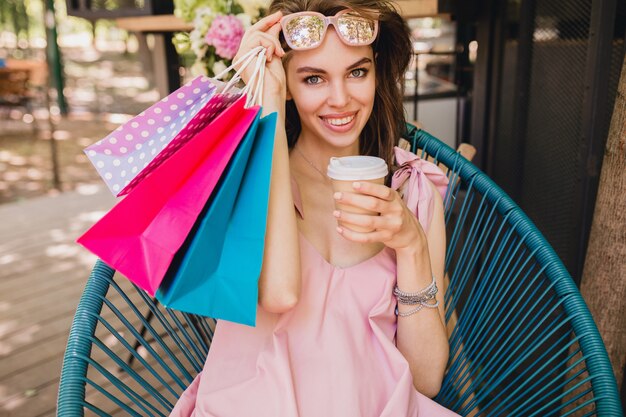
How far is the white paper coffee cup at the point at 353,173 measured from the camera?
1060 millimetres

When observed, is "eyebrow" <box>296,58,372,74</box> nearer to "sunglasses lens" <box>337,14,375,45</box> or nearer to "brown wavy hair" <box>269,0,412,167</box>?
"sunglasses lens" <box>337,14,375,45</box>

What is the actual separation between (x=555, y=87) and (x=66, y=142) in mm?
8132

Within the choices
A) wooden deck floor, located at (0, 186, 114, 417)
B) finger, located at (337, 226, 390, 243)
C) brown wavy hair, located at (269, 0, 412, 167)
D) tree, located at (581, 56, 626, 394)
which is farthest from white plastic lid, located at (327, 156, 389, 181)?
wooden deck floor, located at (0, 186, 114, 417)

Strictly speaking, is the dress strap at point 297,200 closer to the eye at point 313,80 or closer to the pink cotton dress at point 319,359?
the pink cotton dress at point 319,359

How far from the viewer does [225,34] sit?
2.11 m

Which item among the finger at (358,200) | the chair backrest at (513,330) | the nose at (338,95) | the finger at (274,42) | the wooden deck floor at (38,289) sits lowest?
the wooden deck floor at (38,289)

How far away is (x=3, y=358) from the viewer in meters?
2.76

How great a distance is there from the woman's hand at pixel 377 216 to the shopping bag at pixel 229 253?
0.15m

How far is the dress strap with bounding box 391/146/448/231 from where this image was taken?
1.45 meters

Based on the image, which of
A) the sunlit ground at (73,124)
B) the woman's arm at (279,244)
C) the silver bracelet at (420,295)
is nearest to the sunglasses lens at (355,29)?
the woman's arm at (279,244)

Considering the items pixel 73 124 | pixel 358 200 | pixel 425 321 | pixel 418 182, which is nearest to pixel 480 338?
pixel 425 321

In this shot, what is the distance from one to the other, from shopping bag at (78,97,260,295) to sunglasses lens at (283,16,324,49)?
12.7 inches

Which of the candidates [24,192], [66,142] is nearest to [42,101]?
[66,142]

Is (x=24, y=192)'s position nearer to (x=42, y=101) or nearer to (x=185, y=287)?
(x=185, y=287)
